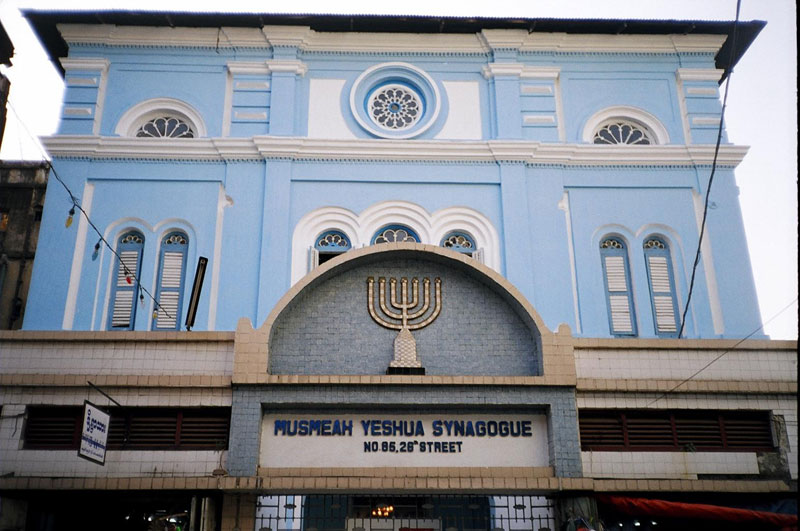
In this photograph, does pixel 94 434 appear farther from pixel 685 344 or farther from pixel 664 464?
pixel 685 344

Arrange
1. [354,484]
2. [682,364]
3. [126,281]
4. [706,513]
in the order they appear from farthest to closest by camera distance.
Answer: [126,281]
[682,364]
[354,484]
[706,513]

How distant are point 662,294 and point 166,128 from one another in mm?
12457

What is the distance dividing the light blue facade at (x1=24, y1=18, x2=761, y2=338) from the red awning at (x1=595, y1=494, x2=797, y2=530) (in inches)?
236

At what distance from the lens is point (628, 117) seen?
67.9 feet

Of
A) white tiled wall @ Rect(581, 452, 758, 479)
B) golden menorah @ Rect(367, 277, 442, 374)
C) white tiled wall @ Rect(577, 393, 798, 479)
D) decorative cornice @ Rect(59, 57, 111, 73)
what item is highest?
decorative cornice @ Rect(59, 57, 111, 73)

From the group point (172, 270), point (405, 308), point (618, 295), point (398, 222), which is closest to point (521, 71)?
point (398, 222)

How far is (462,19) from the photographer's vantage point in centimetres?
2027

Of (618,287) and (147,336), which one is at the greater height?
(618,287)

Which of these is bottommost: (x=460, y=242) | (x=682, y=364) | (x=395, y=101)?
(x=682, y=364)

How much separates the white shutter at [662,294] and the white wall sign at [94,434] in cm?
1188

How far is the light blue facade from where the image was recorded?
723 inches

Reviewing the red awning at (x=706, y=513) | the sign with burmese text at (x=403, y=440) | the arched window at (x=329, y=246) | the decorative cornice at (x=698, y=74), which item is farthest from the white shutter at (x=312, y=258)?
the decorative cornice at (x=698, y=74)

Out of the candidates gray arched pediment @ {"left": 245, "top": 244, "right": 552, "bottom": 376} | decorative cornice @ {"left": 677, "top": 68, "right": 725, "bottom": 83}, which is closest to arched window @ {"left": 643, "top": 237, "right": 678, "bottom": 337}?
decorative cornice @ {"left": 677, "top": 68, "right": 725, "bottom": 83}

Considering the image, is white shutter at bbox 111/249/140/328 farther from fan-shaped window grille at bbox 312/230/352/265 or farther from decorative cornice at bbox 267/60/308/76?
decorative cornice at bbox 267/60/308/76
